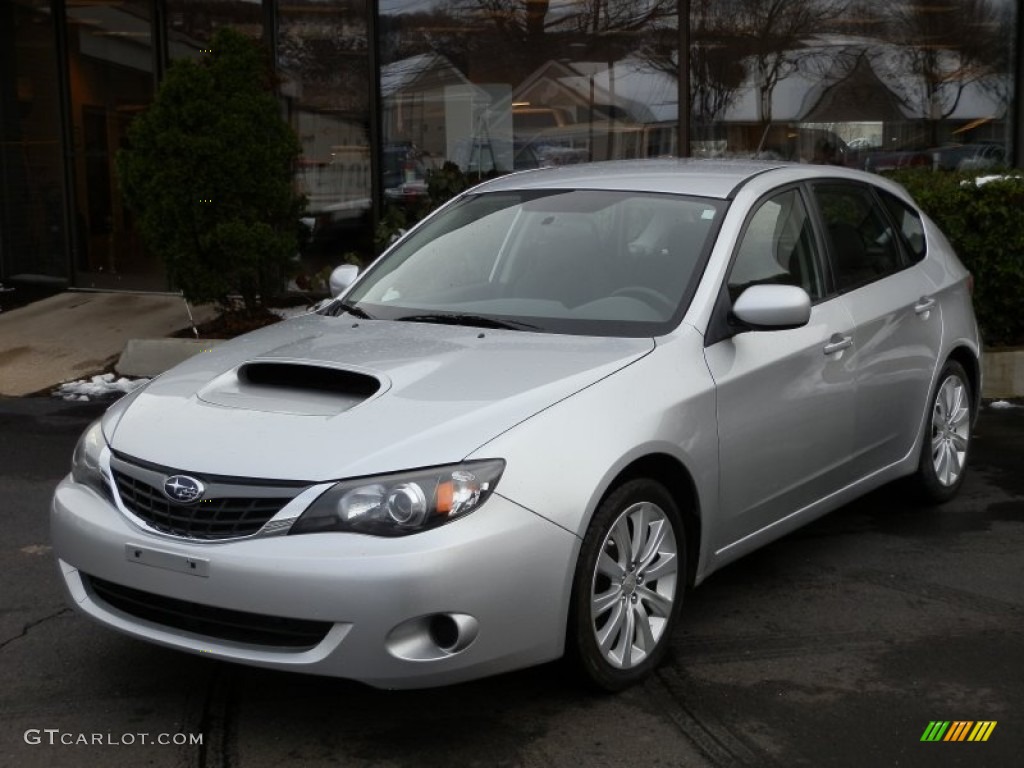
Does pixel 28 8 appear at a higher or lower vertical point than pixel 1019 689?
higher

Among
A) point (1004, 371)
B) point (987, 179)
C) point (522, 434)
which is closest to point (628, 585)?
point (522, 434)

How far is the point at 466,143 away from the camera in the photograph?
40.9 ft

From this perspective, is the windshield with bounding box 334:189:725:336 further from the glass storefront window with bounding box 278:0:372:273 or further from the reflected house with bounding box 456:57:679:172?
the glass storefront window with bounding box 278:0:372:273

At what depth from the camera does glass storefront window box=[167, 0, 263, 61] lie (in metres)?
12.7

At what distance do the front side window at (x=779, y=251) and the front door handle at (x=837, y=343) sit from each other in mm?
193

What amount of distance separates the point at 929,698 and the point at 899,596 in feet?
3.36

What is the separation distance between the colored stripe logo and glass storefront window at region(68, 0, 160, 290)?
10.6m

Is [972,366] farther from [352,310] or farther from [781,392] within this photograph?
[352,310]

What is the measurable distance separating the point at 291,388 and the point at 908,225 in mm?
3386

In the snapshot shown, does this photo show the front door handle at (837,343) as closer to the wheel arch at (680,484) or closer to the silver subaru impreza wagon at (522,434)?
the silver subaru impreza wagon at (522,434)

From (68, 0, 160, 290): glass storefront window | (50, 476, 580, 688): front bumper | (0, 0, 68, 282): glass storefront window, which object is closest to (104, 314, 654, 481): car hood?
(50, 476, 580, 688): front bumper

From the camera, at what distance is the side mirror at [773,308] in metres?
4.64

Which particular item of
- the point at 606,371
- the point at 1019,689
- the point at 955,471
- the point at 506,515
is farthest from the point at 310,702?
the point at 955,471

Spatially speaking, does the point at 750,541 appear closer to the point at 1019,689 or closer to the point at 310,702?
the point at 1019,689
